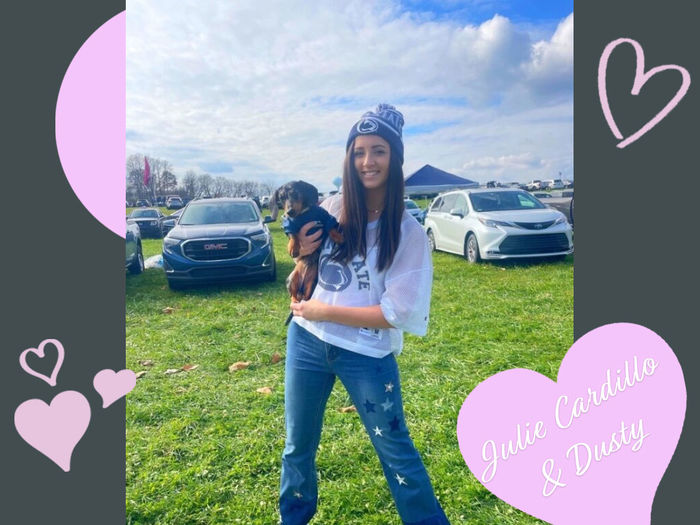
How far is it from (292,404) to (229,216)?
677cm

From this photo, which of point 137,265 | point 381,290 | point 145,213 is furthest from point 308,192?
point 145,213

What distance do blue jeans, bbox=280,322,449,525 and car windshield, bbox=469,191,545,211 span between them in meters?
8.14

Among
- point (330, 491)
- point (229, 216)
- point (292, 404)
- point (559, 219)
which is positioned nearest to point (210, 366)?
point (330, 491)

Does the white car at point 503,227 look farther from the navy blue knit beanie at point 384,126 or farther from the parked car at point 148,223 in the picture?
the parked car at point 148,223

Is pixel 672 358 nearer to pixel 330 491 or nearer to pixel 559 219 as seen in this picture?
pixel 330 491

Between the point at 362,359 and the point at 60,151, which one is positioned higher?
the point at 60,151

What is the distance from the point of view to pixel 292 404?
6.80ft

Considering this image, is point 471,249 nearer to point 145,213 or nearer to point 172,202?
point 145,213

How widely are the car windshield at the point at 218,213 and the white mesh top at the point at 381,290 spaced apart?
21.7ft

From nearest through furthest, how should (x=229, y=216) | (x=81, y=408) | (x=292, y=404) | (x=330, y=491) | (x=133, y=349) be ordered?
(x=292, y=404) < (x=330, y=491) < (x=81, y=408) < (x=133, y=349) < (x=229, y=216)

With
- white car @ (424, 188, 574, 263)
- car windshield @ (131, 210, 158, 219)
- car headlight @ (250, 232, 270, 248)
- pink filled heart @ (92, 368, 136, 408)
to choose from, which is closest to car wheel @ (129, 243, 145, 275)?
car headlight @ (250, 232, 270, 248)

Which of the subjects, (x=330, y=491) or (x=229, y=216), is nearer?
(x=330, y=491)

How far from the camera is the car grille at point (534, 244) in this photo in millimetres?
8750

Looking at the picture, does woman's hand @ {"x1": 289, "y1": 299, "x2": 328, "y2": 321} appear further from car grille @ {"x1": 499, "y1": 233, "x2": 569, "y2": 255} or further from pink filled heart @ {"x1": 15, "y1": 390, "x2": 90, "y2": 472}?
car grille @ {"x1": 499, "y1": 233, "x2": 569, "y2": 255}
